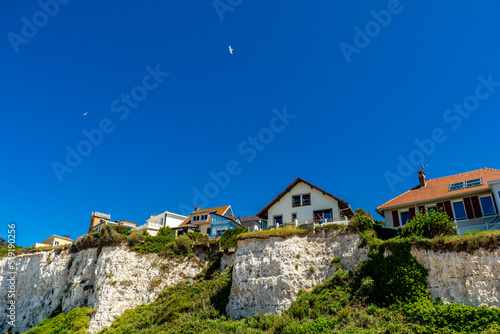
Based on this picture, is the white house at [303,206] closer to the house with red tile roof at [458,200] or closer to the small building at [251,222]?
the house with red tile roof at [458,200]

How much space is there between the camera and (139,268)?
36531 millimetres

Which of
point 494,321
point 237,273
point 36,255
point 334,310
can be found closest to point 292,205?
point 237,273

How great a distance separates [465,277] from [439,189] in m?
11.9

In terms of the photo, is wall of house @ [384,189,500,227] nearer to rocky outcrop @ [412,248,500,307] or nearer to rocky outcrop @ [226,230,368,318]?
rocky outcrop @ [226,230,368,318]

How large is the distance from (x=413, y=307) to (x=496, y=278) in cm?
501

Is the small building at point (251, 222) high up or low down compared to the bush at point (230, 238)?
up

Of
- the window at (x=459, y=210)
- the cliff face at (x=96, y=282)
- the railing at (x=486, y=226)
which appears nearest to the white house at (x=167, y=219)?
the cliff face at (x=96, y=282)

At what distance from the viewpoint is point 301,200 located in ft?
124

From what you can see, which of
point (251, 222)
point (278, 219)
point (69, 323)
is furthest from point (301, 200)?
point (69, 323)

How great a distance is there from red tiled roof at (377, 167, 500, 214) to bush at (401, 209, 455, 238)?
619cm

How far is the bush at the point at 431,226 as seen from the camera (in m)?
23.8

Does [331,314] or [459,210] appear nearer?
[331,314]

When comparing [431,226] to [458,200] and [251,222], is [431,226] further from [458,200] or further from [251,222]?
[251,222]
